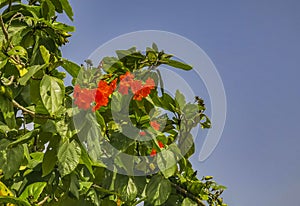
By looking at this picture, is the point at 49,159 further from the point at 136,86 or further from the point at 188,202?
the point at 188,202

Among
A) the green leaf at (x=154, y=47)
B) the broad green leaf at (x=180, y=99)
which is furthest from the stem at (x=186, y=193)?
the green leaf at (x=154, y=47)

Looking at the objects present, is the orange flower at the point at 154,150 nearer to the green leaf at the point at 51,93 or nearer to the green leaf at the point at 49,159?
the green leaf at the point at 49,159

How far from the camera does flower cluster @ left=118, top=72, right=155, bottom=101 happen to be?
8.20 ft

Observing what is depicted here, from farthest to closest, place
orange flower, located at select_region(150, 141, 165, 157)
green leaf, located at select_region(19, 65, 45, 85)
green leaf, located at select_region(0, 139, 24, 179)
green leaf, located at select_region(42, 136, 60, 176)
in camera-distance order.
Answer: orange flower, located at select_region(150, 141, 165, 157) < green leaf, located at select_region(42, 136, 60, 176) < green leaf, located at select_region(0, 139, 24, 179) < green leaf, located at select_region(19, 65, 45, 85)

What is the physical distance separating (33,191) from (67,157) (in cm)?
42

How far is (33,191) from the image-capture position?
95.0 inches

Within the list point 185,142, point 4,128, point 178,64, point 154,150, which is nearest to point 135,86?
point 178,64

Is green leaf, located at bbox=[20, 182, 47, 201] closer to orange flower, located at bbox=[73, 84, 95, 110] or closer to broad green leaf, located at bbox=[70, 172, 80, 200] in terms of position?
broad green leaf, located at bbox=[70, 172, 80, 200]

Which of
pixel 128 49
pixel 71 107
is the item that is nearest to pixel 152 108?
pixel 128 49

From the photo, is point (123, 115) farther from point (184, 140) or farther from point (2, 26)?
point (2, 26)

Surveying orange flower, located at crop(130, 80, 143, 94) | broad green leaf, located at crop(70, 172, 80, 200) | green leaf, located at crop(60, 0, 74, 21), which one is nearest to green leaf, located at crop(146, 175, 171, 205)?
broad green leaf, located at crop(70, 172, 80, 200)

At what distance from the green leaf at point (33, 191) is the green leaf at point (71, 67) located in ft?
2.02

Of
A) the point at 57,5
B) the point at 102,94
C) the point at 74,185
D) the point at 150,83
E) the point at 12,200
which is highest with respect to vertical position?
the point at 57,5

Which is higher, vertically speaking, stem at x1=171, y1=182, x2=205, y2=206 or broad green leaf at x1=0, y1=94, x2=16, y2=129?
stem at x1=171, y1=182, x2=205, y2=206
